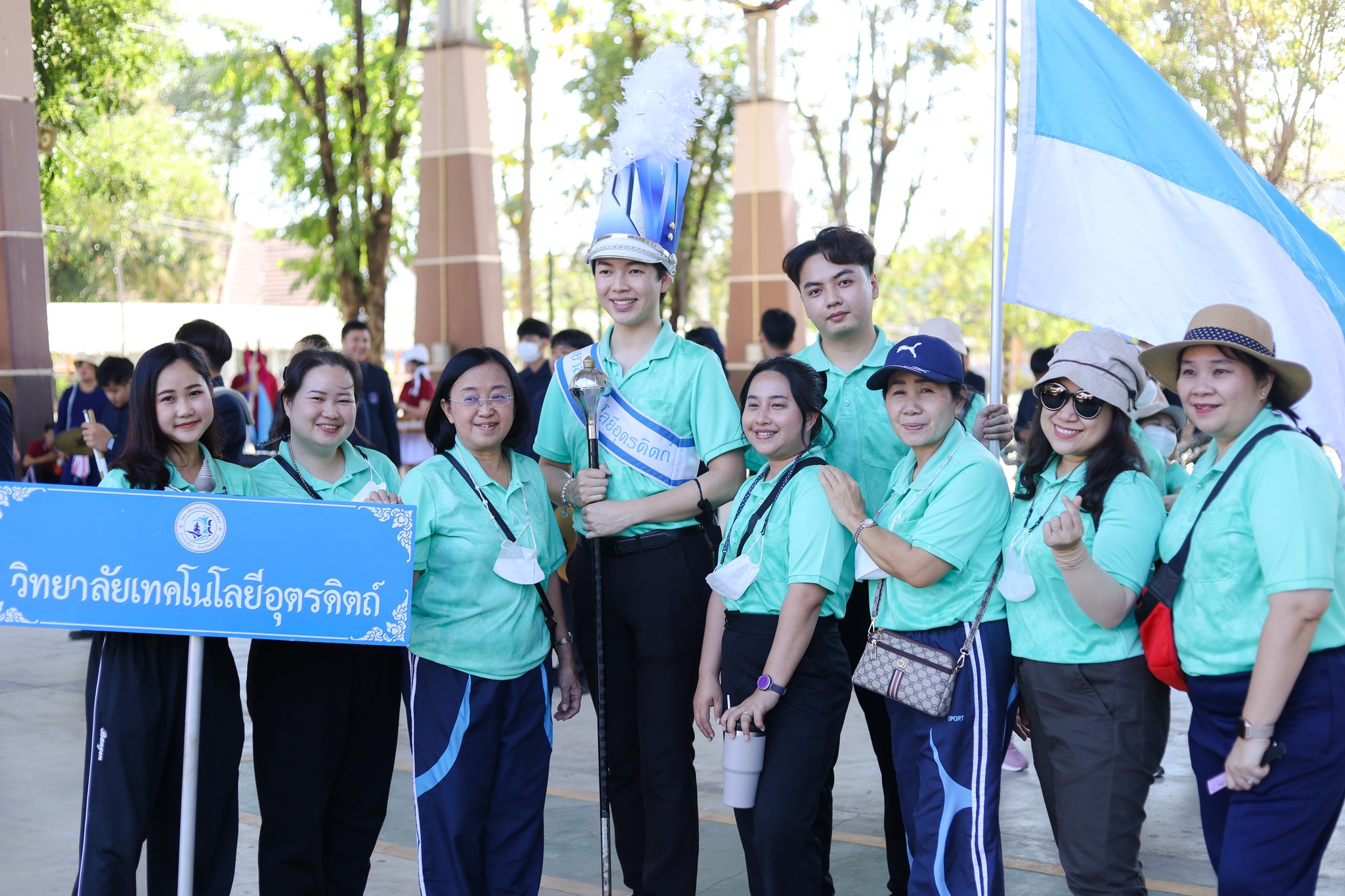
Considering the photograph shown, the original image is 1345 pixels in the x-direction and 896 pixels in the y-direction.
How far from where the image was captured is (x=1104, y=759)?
307 cm

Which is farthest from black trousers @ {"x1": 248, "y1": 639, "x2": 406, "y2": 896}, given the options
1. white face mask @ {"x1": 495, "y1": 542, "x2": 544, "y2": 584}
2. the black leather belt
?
the black leather belt

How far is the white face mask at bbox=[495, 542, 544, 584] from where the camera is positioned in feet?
11.5

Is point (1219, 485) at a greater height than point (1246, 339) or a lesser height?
lesser

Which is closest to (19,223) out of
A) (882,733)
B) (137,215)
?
(882,733)

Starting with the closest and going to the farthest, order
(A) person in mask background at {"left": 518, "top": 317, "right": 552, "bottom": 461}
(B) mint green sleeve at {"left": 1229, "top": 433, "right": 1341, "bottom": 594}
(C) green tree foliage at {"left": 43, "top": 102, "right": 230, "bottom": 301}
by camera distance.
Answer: (B) mint green sleeve at {"left": 1229, "top": 433, "right": 1341, "bottom": 594}
(A) person in mask background at {"left": 518, "top": 317, "right": 552, "bottom": 461}
(C) green tree foliage at {"left": 43, "top": 102, "right": 230, "bottom": 301}

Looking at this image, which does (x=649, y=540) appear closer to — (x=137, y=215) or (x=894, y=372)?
(x=894, y=372)

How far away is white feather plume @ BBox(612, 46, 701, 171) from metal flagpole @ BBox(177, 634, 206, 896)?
1.87 m

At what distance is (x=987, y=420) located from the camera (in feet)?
12.7

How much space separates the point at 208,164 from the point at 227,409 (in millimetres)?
39839

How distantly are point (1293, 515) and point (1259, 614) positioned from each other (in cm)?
24

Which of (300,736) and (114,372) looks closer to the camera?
(300,736)

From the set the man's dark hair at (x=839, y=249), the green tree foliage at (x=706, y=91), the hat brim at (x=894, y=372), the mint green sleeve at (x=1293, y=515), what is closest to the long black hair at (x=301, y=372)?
the man's dark hair at (x=839, y=249)

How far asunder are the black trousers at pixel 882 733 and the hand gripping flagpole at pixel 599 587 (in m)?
0.76

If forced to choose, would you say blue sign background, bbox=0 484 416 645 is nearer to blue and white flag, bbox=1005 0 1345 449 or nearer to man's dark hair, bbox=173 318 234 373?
blue and white flag, bbox=1005 0 1345 449
